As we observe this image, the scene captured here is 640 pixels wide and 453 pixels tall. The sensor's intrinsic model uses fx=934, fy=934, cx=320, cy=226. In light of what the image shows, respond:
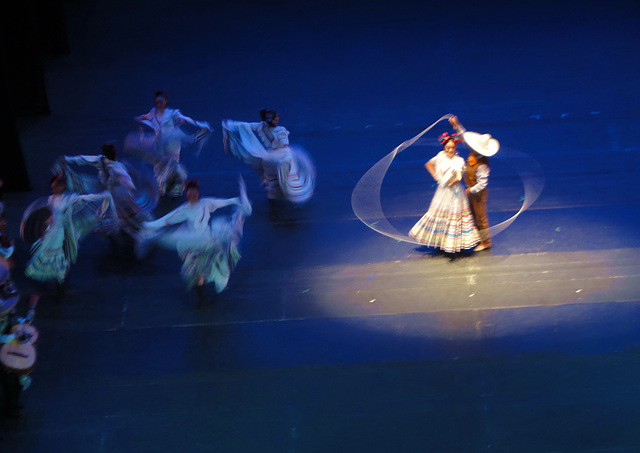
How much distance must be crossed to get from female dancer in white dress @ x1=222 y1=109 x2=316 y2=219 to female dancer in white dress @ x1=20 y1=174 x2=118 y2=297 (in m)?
1.51

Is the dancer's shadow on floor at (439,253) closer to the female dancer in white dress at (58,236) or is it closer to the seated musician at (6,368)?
the female dancer in white dress at (58,236)

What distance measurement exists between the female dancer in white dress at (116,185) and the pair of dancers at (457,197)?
258 centimetres

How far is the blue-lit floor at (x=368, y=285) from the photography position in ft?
22.2

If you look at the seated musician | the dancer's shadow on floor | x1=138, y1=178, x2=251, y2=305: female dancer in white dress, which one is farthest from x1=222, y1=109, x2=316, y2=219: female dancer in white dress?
the seated musician

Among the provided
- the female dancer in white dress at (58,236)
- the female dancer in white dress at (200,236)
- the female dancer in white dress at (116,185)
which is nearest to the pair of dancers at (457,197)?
the female dancer in white dress at (200,236)

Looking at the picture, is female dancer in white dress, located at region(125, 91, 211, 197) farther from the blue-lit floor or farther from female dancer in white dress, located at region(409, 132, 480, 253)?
female dancer in white dress, located at region(409, 132, 480, 253)

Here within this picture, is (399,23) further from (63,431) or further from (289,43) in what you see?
(63,431)

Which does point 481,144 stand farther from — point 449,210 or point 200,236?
point 200,236

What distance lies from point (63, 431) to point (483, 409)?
10.1 feet

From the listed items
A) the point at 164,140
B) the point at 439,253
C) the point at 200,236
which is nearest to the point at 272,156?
the point at 164,140

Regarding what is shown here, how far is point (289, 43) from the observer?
44.2ft

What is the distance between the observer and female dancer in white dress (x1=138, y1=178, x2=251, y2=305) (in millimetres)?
7719

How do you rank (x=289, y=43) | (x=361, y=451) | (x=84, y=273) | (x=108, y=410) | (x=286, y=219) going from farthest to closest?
(x=289, y=43), (x=286, y=219), (x=84, y=273), (x=108, y=410), (x=361, y=451)

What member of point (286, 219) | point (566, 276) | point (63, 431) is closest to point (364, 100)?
point (286, 219)
